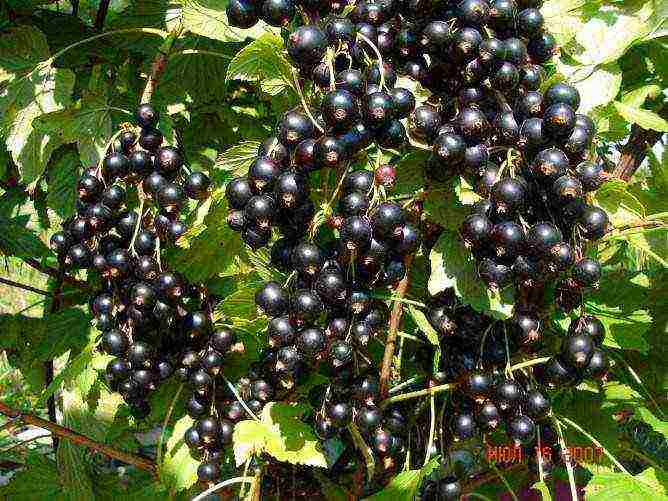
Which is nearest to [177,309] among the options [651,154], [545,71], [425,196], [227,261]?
[227,261]

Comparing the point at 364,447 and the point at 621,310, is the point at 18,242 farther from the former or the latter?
the point at 621,310

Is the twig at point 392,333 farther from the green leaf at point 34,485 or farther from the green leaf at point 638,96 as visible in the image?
the green leaf at point 34,485

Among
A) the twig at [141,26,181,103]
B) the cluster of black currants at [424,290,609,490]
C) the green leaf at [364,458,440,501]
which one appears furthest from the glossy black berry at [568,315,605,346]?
the twig at [141,26,181,103]

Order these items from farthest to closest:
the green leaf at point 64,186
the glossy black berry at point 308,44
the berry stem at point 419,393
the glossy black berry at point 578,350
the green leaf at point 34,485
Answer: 1. the green leaf at point 34,485
2. the green leaf at point 64,186
3. the berry stem at point 419,393
4. the glossy black berry at point 578,350
5. the glossy black berry at point 308,44

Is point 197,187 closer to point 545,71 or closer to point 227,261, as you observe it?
point 227,261

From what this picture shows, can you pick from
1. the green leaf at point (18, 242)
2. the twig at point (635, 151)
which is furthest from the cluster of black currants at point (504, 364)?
the green leaf at point (18, 242)

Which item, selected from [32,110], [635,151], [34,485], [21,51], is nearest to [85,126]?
[32,110]

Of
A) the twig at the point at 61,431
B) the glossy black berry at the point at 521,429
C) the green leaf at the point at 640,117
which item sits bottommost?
the twig at the point at 61,431
